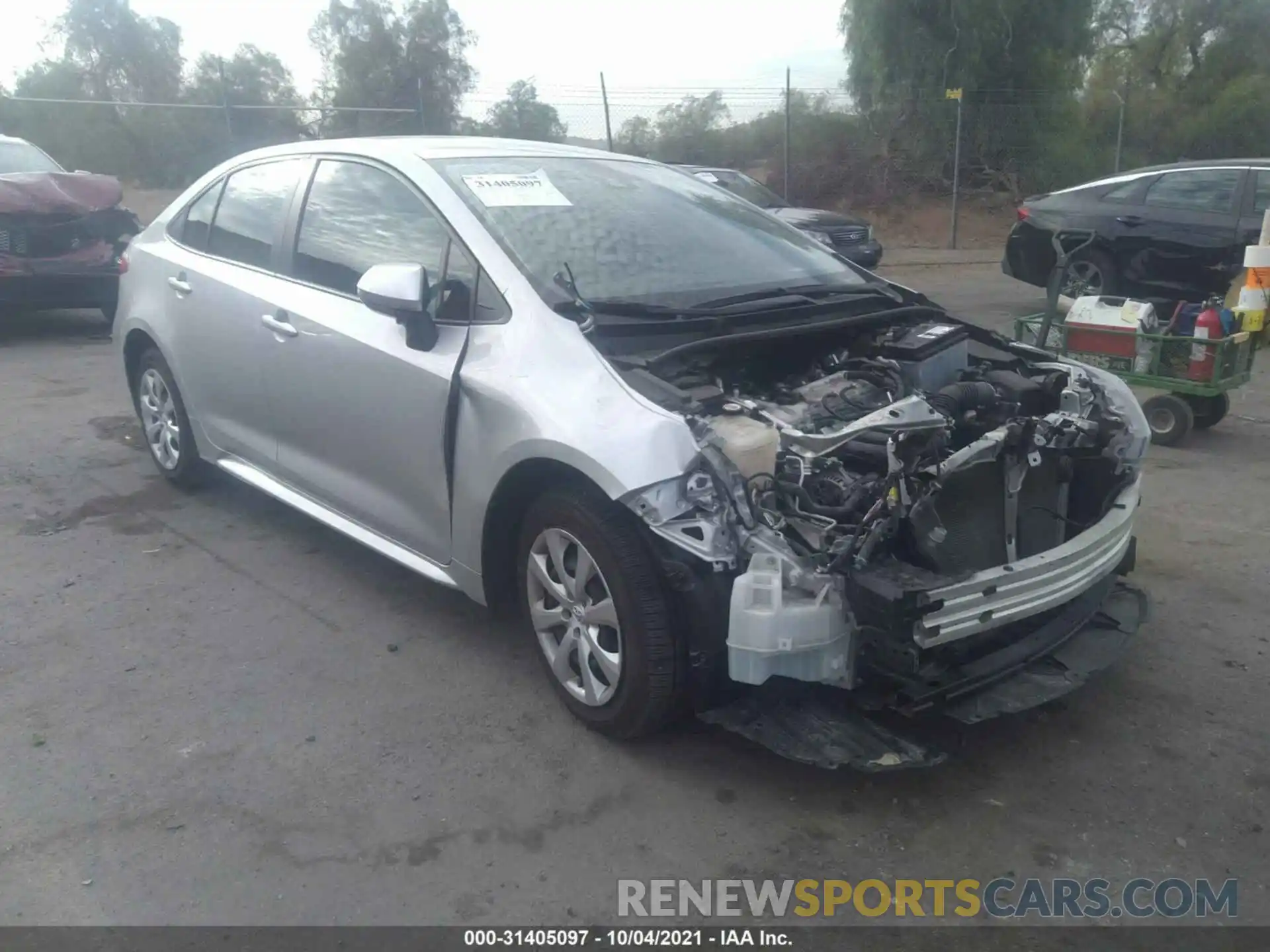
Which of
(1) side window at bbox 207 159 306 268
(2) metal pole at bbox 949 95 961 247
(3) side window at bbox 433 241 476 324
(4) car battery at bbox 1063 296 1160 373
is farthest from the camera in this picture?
(2) metal pole at bbox 949 95 961 247

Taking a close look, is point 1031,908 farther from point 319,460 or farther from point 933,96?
point 933,96

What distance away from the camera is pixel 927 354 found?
3.90 metres

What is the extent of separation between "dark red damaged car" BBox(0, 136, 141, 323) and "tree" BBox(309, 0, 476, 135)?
46.4 feet

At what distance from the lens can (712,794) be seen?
10.7ft

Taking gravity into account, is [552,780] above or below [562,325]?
below

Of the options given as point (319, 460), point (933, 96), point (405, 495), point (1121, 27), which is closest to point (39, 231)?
point (319, 460)

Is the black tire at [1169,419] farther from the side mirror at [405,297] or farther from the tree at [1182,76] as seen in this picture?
the tree at [1182,76]

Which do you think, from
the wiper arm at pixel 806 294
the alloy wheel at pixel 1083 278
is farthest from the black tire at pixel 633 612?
the alloy wheel at pixel 1083 278

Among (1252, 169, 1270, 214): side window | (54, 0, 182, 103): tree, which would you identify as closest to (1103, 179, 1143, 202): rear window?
(1252, 169, 1270, 214): side window

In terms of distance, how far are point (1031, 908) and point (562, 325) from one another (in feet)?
7.01

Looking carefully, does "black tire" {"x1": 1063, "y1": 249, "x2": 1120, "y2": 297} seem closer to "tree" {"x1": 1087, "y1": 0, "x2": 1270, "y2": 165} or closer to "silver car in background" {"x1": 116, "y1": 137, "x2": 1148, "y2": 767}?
"silver car in background" {"x1": 116, "y1": 137, "x2": 1148, "y2": 767}

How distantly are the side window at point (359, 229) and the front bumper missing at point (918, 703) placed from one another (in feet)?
5.85

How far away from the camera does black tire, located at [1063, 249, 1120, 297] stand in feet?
35.3

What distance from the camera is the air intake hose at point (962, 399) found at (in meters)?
3.59
